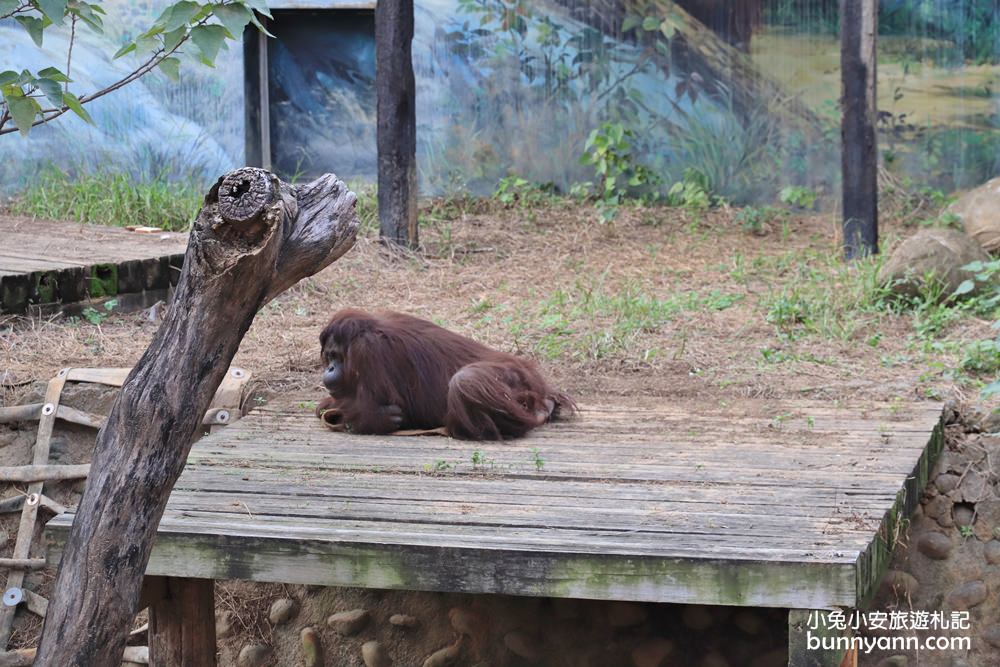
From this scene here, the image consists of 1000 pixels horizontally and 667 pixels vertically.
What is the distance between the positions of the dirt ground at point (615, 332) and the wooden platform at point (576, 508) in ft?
1.85

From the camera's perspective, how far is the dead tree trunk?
208 centimetres

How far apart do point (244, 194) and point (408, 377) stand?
1894 millimetres

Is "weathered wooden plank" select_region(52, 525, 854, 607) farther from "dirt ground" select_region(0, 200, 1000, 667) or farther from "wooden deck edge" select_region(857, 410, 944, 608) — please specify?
"dirt ground" select_region(0, 200, 1000, 667)

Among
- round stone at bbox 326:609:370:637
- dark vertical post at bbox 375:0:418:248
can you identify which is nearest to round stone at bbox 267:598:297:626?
round stone at bbox 326:609:370:637

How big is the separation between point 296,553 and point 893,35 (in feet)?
21.0

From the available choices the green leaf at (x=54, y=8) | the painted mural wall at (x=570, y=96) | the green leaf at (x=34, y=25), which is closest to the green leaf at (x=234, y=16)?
the green leaf at (x=54, y=8)

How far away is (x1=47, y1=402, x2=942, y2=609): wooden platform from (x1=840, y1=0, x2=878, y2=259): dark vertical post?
2594 mm

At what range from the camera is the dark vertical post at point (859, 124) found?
6191 millimetres

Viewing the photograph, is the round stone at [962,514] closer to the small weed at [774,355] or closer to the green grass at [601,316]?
the small weed at [774,355]

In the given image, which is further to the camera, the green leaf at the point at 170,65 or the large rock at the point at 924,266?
the large rock at the point at 924,266

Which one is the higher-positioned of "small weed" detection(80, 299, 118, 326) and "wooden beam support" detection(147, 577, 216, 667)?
"small weed" detection(80, 299, 118, 326)

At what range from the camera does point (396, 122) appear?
6844mm

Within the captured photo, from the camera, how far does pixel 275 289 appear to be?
7.57 feet

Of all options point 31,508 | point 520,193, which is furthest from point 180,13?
point 520,193
